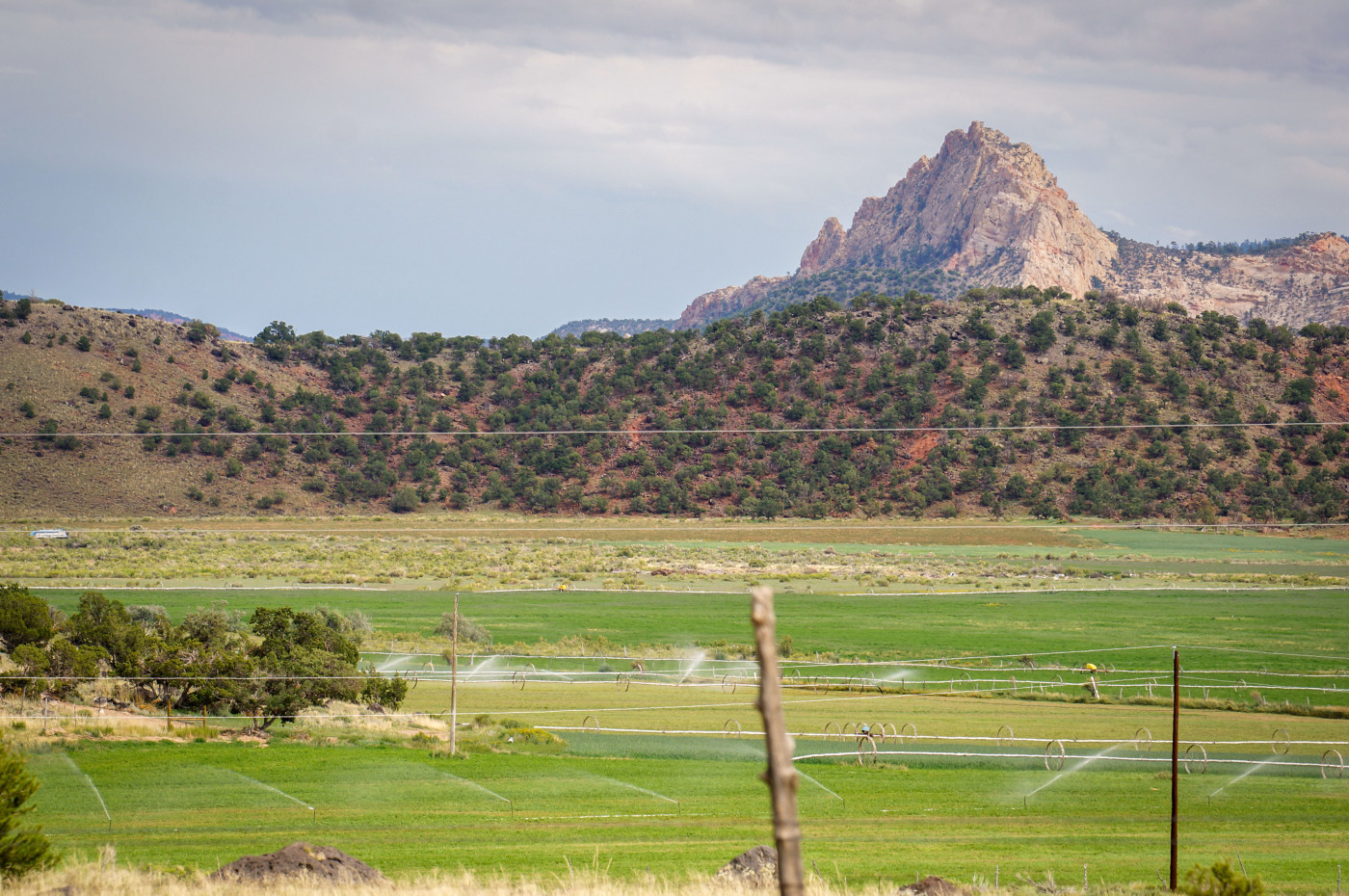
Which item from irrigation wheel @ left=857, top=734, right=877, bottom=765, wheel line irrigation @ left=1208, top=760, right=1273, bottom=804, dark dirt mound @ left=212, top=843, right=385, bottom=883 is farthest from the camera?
irrigation wheel @ left=857, top=734, right=877, bottom=765

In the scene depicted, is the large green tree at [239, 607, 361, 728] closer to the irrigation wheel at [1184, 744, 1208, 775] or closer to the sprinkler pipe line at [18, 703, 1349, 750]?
the sprinkler pipe line at [18, 703, 1349, 750]

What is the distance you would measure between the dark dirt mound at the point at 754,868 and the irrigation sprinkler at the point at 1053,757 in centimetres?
864

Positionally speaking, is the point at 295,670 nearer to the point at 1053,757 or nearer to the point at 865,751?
the point at 865,751

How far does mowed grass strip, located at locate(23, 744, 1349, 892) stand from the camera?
14141mm

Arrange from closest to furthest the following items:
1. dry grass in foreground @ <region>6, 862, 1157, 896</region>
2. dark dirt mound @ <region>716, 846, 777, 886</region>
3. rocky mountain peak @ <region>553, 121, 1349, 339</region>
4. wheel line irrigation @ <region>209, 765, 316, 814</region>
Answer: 1. dry grass in foreground @ <region>6, 862, 1157, 896</region>
2. dark dirt mound @ <region>716, 846, 777, 886</region>
3. wheel line irrigation @ <region>209, 765, 316, 814</region>
4. rocky mountain peak @ <region>553, 121, 1349, 339</region>

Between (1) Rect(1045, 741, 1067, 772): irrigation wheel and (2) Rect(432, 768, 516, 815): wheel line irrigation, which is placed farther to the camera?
(1) Rect(1045, 741, 1067, 772): irrigation wheel

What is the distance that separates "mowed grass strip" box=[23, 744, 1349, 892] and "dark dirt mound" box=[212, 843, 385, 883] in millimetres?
1207


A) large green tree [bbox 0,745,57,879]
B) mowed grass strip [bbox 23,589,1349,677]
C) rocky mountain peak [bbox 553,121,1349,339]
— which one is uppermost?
rocky mountain peak [bbox 553,121,1349,339]

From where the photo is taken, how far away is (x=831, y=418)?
271 feet

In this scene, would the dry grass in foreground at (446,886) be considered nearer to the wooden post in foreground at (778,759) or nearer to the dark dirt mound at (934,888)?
the dark dirt mound at (934,888)

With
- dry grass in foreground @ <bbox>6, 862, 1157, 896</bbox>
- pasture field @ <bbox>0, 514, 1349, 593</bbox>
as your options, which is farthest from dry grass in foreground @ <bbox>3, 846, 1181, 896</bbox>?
pasture field @ <bbox>0, 514, 1349, 593</bbox>

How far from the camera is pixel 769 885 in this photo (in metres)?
11.5

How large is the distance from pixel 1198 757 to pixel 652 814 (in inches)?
447

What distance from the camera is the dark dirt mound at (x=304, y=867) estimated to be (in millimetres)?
11602
